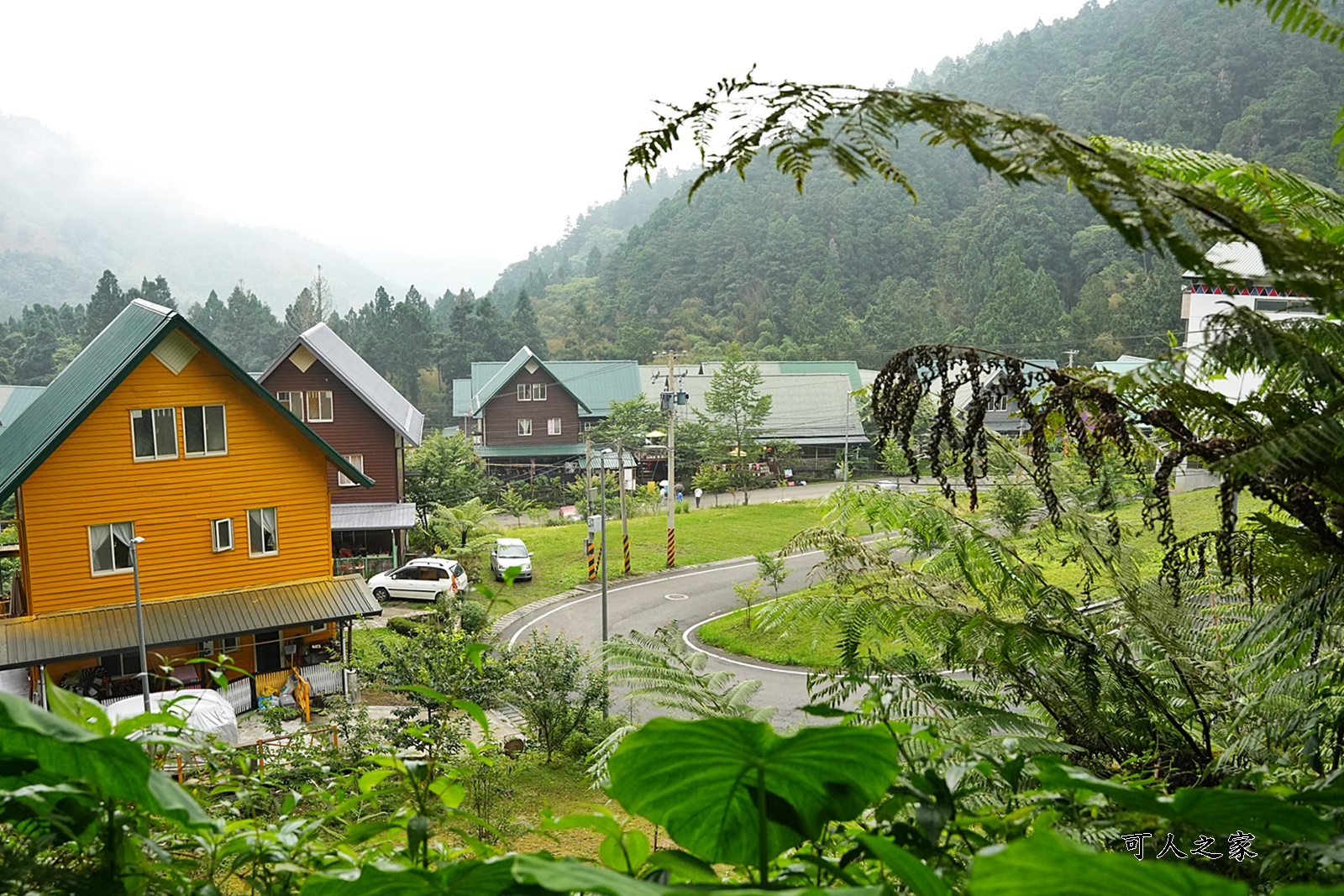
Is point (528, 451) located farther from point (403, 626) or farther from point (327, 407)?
point (403, 626)

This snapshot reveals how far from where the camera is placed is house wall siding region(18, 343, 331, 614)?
12.5m

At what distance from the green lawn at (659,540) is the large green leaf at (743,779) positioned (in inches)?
760

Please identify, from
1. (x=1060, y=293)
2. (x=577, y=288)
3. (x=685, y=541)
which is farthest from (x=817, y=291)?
(x=685, y=541)

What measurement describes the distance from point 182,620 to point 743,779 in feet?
45.7

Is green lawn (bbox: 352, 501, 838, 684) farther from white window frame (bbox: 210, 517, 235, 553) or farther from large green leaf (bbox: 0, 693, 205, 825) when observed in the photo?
large green leaf (bbox: 0, 693, 205, 825)

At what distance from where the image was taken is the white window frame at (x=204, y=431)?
1317 cm

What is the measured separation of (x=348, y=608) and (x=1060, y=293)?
46728 millimetres

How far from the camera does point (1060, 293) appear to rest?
51.1m

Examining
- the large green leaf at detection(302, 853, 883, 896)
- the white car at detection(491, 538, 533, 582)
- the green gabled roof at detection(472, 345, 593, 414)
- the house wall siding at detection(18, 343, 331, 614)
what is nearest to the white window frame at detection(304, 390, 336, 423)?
the white car at detection(491, 538, 533, 582)

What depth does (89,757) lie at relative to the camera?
0.83 m

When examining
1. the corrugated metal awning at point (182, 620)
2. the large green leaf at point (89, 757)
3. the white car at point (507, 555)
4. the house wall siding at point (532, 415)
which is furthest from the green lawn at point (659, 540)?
the large green leaf at point (89, 757)

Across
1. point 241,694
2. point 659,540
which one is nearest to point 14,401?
point 659,540

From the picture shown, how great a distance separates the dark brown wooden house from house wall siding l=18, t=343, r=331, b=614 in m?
8.24

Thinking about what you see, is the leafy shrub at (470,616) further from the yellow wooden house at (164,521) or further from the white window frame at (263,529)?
the white window frame at (263,529)
